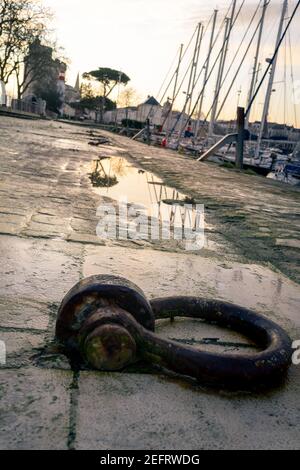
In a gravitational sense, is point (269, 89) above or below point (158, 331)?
above

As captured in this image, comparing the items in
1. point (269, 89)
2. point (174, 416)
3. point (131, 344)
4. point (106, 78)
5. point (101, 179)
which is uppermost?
point (106, 78)

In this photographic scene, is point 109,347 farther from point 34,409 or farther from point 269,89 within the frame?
point 269,89

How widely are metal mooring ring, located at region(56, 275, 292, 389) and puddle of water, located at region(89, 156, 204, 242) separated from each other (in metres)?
2.72

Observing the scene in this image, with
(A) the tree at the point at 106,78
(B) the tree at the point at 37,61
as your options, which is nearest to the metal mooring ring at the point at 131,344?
(B) the tree at the point at 37,61

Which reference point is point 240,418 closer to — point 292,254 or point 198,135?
point 292,254

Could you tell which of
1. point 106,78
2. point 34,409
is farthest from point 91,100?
point 34,409

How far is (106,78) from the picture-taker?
280 ft

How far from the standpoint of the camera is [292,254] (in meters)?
3.55

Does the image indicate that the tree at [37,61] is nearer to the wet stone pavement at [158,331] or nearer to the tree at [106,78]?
the tree at [106,78]

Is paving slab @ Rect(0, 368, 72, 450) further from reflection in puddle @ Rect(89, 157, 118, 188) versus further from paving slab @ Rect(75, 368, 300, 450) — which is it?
reflection in puddle @ Rect(89, 157, 118, 188)

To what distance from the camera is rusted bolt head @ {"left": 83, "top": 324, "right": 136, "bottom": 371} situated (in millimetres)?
1338

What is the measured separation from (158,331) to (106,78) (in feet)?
296

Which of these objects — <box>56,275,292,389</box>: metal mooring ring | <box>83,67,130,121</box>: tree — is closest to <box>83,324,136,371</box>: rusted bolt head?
<box>56,275,292,389</box>: metal mooring ring

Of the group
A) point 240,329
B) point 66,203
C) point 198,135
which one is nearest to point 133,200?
point 66,203
